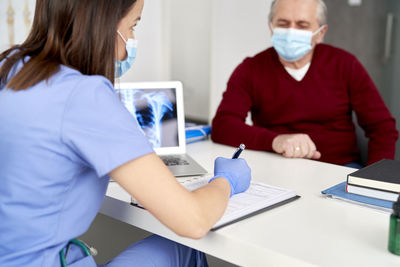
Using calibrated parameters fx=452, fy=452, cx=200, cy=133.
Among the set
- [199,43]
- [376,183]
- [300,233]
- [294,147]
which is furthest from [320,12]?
[199,43]

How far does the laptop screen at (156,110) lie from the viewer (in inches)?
57.0

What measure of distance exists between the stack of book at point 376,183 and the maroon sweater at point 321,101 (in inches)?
30.7

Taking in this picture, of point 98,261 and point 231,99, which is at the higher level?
point 231,99

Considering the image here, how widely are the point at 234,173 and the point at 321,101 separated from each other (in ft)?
3.27

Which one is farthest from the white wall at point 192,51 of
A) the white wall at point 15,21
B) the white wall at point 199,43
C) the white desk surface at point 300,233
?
the white desk surface at point 300,233

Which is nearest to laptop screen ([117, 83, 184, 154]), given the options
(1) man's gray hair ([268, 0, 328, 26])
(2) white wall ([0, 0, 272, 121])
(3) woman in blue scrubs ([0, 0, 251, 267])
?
(3) woman in blue scrubs ([0, 0, 251, 267])

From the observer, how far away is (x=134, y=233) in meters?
A: 1.40

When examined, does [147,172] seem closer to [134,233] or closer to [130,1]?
[130,1]

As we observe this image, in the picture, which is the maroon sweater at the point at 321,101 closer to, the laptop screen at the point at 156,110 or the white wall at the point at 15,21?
the laptop screen at the point at 156,110

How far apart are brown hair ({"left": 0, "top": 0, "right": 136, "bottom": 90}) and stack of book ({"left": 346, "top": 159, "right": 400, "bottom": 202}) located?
0.62m

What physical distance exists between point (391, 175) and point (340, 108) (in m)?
0.87

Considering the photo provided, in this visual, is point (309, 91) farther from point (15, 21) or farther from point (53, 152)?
point (15, 21)

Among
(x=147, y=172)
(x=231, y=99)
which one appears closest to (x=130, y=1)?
(x=147, y=172)

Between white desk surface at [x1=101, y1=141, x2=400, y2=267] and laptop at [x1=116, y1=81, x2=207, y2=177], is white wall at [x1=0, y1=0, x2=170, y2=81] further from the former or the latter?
white desk surface at [x1=101, y1=141, x2=400, y2=267]
